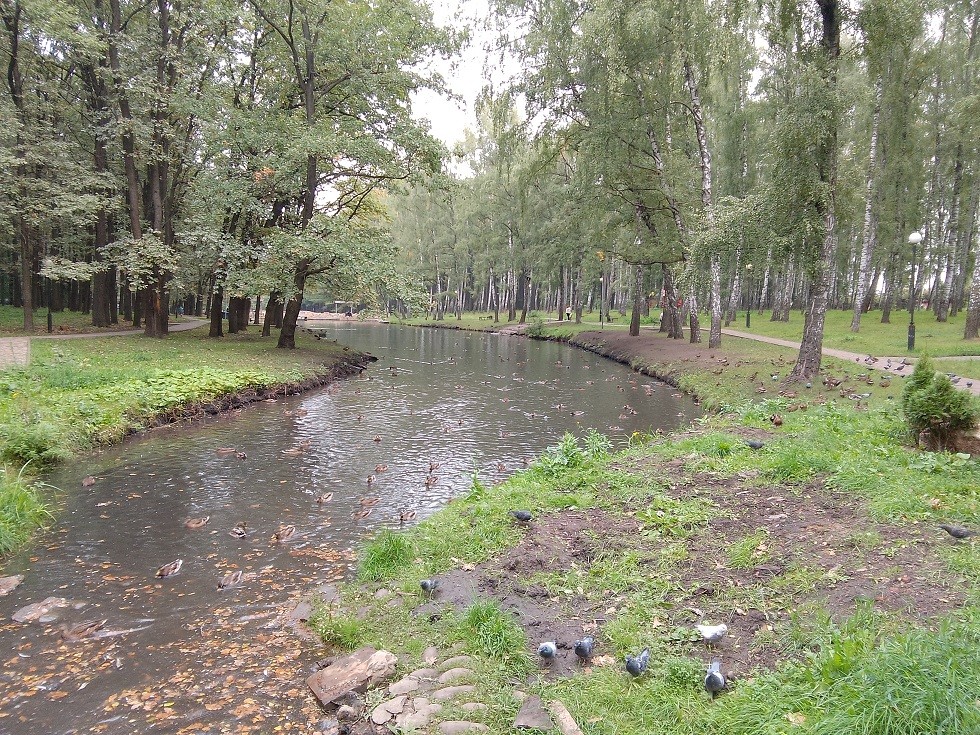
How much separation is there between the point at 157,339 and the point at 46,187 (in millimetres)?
6944

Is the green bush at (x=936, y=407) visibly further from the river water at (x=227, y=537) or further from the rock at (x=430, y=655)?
the rock at (x=430, y=655)

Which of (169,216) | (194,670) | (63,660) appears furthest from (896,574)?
(169,216)

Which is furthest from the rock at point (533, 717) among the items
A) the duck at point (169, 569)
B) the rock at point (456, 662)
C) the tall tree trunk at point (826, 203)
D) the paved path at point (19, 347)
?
the paved path at point (19, 347)

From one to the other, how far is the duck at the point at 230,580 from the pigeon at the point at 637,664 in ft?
15.3

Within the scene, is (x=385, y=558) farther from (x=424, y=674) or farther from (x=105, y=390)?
(x=105, y=390)

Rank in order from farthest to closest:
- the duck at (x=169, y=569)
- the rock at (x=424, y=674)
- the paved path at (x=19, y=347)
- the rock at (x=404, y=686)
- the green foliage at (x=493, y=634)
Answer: the paved path at (x=19, y=347) < the duck at (x=169, y=569) < the green foliage at (x=493, y=634) < the rock at (x=424, y=674) < the rock at (x=404, y=686)

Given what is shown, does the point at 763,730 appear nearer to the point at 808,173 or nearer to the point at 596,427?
the point at 596,427

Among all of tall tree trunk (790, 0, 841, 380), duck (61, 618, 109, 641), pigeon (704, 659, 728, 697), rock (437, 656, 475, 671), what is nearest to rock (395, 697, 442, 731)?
rock (437, 656, 475, 671)

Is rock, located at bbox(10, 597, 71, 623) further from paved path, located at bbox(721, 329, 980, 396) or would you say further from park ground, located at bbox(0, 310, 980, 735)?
paved path, located at bbox(721, 329, 980, 396)

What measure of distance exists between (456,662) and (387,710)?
2.31ft

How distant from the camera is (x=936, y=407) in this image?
791 cm

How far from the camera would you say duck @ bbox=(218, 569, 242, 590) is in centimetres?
655

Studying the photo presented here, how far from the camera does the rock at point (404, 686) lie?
458cm

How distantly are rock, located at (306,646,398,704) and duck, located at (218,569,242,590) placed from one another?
2.25 m
